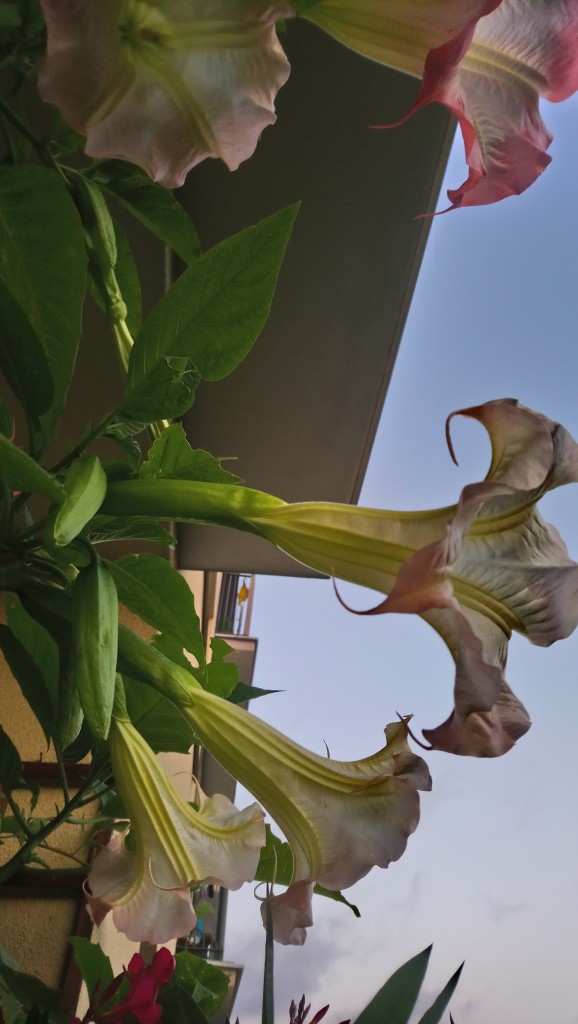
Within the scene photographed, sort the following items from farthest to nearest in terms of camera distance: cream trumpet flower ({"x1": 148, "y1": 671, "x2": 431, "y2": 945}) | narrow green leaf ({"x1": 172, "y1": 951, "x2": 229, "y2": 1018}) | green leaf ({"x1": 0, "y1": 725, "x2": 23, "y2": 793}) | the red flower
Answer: narrow green leaf ({"x1": 172, "y1": 951, "x2": 229, "y2": 1018}), green leaf ({"x1": 0, "y1": 725, "x2": 23, "y2": 793}), the red flower, cream trumpet flower ({"x1": 148, "y1": 671, "x2": 431, "y2": 945})

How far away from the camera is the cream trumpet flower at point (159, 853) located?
17.0 inches

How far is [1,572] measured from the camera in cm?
48

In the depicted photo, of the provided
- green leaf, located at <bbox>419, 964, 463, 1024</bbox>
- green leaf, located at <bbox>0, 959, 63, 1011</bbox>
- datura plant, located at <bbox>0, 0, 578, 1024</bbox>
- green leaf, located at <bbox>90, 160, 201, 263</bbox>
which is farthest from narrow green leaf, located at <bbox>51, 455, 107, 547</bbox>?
green leaf, located at <bbox>0, 959, 63, 1011</bbox>

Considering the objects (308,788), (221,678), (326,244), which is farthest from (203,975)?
(326,244)

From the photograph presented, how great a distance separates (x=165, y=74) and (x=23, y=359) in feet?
0.61

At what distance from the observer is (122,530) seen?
500mm

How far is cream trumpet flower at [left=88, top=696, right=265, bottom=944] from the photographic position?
0.43 metres

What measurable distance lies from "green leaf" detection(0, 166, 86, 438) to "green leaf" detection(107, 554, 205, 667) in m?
0.11

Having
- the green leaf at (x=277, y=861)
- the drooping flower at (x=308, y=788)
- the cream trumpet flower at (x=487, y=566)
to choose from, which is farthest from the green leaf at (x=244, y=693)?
the cream trumpet flower at (x=487, y=566)

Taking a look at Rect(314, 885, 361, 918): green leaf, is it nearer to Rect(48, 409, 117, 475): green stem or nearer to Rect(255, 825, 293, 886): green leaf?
Rect(255, 825, 293, 886): green leaf

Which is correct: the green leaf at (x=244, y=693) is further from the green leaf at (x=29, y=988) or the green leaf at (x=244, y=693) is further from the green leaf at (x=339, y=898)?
the green leaf at (x=29, y=988)

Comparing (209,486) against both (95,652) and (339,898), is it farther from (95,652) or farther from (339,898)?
(339,898)

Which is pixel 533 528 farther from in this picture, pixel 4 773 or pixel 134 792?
pixel 4 773

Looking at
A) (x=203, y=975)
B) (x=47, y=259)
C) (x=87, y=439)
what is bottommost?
(x=203, y=975)
